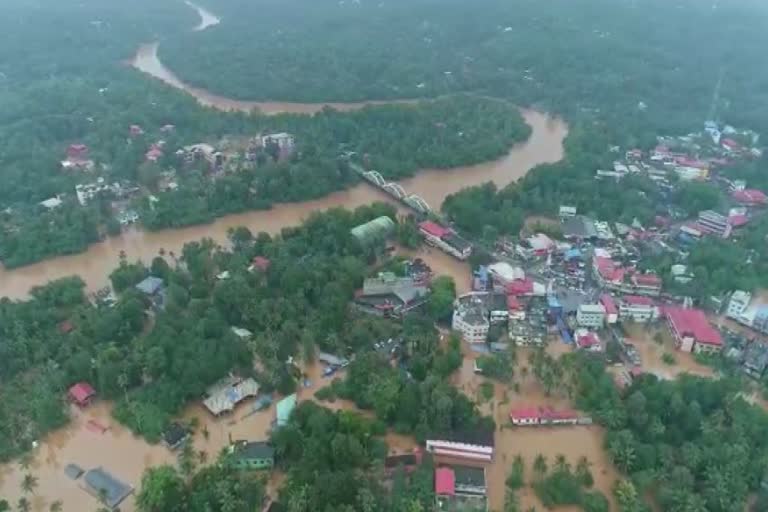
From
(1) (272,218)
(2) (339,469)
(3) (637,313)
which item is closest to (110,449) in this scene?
(2) (339,469)

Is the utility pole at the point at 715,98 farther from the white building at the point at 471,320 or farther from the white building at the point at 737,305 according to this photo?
the white building at the point at 471,320

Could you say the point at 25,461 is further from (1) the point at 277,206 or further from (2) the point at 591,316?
(2) the point at 591,316

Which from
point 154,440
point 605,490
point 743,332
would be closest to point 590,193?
point 743,332

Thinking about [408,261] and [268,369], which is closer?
[268,369]

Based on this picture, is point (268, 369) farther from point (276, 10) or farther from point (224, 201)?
point (276, 10)

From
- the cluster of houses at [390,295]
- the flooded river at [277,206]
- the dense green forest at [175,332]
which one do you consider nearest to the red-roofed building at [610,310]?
the flooded river at [277,206]

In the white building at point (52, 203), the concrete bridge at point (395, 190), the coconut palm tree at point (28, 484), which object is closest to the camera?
the coconut palm tree at point (28, 484)

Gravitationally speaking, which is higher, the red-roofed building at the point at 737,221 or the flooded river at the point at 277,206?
the red-roofed building at the point at 737,221
